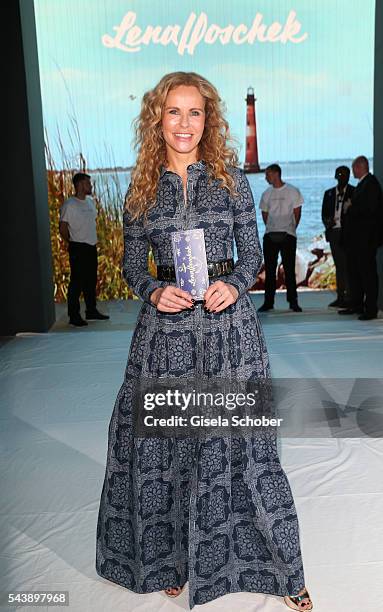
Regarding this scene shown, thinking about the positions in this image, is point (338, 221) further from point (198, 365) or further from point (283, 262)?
point (198, 365)

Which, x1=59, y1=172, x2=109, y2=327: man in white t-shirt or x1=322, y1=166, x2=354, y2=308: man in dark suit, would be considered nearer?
x1=59, y1=172, x2=109, y2=327: man in white t-shirt

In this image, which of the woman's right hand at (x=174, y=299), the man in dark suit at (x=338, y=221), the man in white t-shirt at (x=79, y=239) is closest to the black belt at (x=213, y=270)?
the woman's right hand at (x=174, y=299)

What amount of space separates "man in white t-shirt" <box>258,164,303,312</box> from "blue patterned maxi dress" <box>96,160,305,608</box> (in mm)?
4378

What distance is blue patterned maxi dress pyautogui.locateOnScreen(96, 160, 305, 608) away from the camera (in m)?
1.81

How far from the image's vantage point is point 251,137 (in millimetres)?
7211

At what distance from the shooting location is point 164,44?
695 centimetres

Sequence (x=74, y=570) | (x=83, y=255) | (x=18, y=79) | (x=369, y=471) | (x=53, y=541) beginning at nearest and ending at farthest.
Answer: (x=74, y=570) < (x=53, y=541) < (x=369, y=471) < (x=18, y=79) < (x=83, y=255)

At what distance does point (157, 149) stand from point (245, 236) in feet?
1.01

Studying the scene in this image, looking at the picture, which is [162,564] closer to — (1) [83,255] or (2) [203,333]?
(2) [203,333]

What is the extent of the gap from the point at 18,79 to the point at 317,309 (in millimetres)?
3031

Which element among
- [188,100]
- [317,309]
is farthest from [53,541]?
[317,309]

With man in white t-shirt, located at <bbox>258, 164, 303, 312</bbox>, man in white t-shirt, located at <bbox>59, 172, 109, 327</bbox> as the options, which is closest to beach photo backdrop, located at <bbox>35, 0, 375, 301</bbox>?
man in white t-shirt, located at <bbox>59, 172, 109, 327</bbox>

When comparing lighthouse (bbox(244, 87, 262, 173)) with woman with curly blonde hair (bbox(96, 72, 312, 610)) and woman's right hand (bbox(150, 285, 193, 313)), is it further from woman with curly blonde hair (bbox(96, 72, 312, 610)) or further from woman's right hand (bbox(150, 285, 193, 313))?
woman's right hand (bbox(150, 285, 193, 313))

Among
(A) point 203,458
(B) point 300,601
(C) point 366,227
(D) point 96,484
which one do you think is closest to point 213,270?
(A) point 203,458
